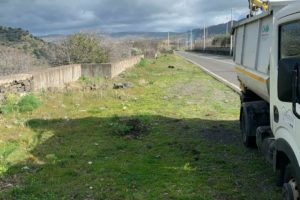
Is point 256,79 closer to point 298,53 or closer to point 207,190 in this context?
point 207,190

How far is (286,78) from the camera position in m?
3.66

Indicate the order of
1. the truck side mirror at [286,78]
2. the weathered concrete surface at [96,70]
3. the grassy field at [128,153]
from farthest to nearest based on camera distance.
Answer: the weathered concrete surface at [96,70]
the grassy field at [128,153]
the truck side mirror at [286,78]

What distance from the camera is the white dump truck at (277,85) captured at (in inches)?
150

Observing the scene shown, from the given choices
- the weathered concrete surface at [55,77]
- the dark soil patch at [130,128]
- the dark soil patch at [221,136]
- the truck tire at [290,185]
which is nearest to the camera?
the truck tire at [290,185]

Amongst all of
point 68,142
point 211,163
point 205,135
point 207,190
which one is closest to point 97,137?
point 68,142

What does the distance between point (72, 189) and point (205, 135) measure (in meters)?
3.83

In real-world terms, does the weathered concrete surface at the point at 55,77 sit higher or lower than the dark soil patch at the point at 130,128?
higher

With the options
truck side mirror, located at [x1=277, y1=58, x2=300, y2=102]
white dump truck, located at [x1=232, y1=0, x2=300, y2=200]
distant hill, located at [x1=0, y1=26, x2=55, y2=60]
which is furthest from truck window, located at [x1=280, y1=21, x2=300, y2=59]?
distant hill, located at [x1=0, y1=26, x2=55, y2=60]

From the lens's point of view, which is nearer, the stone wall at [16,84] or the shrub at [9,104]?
the shrub at [9,104]

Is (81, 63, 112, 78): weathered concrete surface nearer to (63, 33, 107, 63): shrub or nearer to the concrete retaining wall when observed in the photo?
the concrete retaining wall

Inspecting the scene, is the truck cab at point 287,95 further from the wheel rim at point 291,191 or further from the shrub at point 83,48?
the shrub at point 83,48

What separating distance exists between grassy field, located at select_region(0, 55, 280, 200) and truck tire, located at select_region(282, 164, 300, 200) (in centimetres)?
Answer: 129

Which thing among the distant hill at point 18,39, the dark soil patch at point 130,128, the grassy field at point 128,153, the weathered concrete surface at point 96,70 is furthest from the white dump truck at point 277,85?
→ the distant hill at point 18,39

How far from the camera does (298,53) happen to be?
14.5 ft
